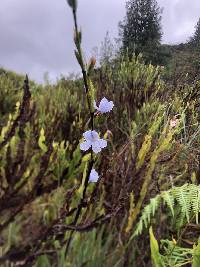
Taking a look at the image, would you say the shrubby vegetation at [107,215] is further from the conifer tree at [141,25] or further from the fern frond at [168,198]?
the conifer tree at [141,25]

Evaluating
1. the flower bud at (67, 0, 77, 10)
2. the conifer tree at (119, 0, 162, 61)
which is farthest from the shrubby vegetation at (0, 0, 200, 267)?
the conifer tree at (119, 0, 162, 61)

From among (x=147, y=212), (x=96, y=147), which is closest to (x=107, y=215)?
(x=147, y=212)

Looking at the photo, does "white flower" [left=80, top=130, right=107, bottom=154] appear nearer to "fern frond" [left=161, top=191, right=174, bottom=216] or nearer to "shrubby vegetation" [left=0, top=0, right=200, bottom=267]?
"shrubby vegetation" [left=0, top=0, right=200, bottom=267]

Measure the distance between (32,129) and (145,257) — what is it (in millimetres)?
2759

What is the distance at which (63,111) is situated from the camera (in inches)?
265

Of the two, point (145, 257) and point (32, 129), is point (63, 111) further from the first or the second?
point (145, 257)

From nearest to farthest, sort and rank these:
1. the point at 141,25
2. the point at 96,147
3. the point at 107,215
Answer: the point at 96,147
the point at 107,215
the point at 141,25

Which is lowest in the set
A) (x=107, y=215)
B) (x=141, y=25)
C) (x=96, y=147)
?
(x=107, y=215)

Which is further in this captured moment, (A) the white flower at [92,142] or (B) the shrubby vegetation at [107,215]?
(B) the shrubby vegetation at [107,215]

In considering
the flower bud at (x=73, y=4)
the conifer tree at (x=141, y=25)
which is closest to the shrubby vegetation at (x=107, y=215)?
the flower bud at (x=73, y=4)

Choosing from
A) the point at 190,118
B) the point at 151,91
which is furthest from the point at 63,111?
the point at 190,118

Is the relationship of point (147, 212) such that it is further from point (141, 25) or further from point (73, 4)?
point (141, 25)

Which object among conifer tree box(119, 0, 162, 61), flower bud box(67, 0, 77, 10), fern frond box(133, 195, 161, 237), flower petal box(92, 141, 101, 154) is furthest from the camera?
conifer tree box(119, 0, 162, 61)

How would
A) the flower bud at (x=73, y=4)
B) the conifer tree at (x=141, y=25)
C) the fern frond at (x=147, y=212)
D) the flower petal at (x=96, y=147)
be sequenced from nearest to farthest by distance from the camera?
the flower bud at (x=73, y=4) < the flower petal at (x=96, y=147) < the fern frond at (x=147, y=212) < the conifer tree at (x=141, y=25)
